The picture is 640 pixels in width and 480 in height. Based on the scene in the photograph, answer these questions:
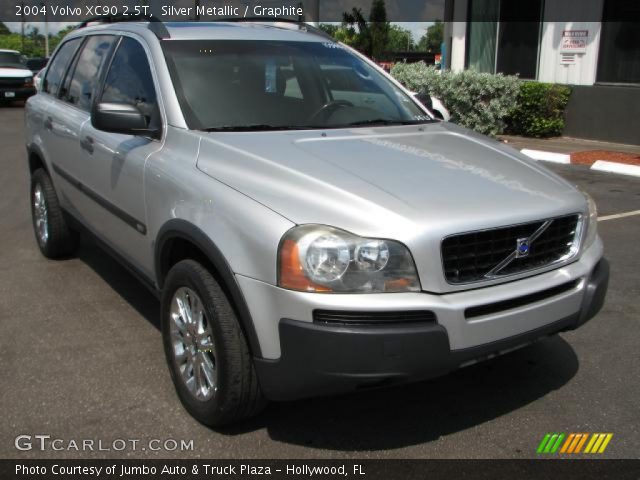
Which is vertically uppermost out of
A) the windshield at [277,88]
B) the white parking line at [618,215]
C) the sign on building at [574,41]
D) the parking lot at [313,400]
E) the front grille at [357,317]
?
the sign on building at [574,41]

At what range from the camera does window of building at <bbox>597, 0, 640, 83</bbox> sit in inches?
485

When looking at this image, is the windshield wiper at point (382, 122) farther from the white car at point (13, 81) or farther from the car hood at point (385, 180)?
the white car at point (13, 81)

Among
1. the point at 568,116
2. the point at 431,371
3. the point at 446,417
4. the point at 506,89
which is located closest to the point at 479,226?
the point at 431,371

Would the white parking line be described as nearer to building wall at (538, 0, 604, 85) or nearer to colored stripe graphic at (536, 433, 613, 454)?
colored stripe graphic at (536, 433, 613, 454)

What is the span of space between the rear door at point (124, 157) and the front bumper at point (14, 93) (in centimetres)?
2023

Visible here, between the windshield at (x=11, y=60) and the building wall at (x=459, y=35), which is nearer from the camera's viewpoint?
the building wall at (x=459, y=35)

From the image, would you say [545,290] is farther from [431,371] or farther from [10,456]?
[10,456]

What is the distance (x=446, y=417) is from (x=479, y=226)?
1043 millimetres

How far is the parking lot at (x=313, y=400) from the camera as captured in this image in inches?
119

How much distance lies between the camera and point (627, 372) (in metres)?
3.67

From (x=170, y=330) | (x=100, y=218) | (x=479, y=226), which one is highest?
(x=479, y=226)

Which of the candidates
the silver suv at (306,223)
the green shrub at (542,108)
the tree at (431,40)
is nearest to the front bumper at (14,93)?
the green shrub at (542,108)

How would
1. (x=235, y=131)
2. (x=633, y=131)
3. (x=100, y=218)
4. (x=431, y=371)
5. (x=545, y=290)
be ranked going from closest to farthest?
(x=431, y=371), (x=545, y=290), (x=235, y=131), (x=100, y=218), (x=633, y=131)

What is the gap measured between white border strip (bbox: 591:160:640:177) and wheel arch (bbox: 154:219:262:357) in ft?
26.0
